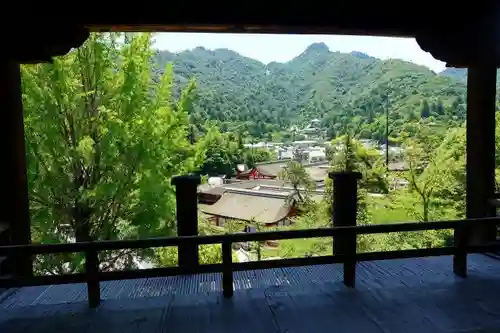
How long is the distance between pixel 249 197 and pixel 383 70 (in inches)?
612

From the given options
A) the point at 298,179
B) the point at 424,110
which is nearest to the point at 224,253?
the point at 298,179

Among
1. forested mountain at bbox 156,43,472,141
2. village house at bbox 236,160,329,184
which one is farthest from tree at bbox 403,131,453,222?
village house at bbox 236,160,329,184

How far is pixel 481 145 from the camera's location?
3836 mm

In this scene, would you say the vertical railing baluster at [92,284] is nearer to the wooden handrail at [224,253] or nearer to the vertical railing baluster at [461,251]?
the wooden handrail at [224,253]

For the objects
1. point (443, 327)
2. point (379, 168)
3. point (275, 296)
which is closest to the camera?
point (443, 327)

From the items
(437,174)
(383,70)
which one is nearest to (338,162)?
(437,174)

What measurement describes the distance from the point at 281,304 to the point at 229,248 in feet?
1.82

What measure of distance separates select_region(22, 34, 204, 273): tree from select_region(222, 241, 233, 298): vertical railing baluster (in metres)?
4.25

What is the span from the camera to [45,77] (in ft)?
21.3

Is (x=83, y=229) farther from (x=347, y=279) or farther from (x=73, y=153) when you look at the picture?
(x=347, y=279)

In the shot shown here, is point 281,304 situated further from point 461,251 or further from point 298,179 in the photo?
point 298,179

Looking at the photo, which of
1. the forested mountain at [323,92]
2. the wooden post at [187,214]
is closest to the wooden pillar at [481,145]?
the wooden post at [187,214]

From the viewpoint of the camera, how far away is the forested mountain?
759 inches

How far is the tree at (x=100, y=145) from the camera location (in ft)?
21.8
